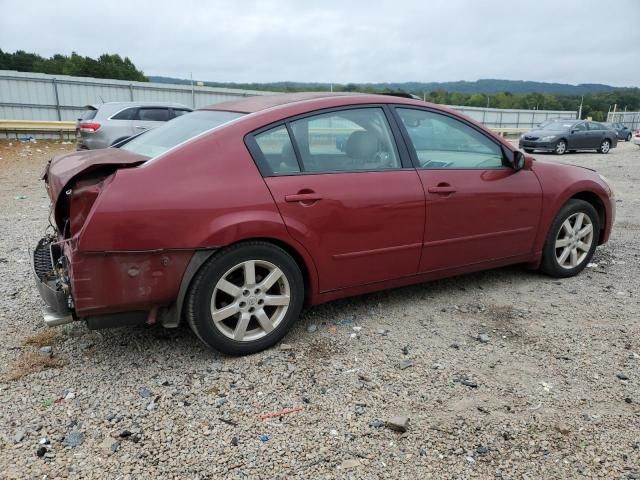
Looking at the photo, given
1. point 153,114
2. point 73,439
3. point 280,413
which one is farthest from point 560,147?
point 73,439

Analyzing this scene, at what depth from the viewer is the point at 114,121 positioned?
13.1 meters

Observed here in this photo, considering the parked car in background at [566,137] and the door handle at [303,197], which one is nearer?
the door handle at [303,197]

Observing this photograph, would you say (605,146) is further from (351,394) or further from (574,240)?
(351,394)

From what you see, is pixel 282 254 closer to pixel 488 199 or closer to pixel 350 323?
pixel 350 323

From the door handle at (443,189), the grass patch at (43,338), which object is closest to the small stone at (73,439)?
the grass patch at (43,338)

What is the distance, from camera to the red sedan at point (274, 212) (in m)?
2.88

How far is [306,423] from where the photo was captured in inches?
104

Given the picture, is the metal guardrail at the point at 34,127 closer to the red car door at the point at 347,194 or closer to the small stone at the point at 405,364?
the red car door at the point at 347,194

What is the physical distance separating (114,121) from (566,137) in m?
16.8

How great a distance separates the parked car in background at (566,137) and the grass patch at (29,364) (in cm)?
2059

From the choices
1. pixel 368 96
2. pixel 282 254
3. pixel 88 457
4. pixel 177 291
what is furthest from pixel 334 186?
pixel 88 457

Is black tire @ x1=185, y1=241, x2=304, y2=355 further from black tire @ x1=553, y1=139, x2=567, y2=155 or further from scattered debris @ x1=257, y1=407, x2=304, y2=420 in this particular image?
black tire @ x1=553, y1=139, x2=567, y2=155

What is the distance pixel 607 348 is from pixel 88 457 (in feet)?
10.3

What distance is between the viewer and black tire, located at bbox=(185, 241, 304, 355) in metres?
Answer: 3.03
